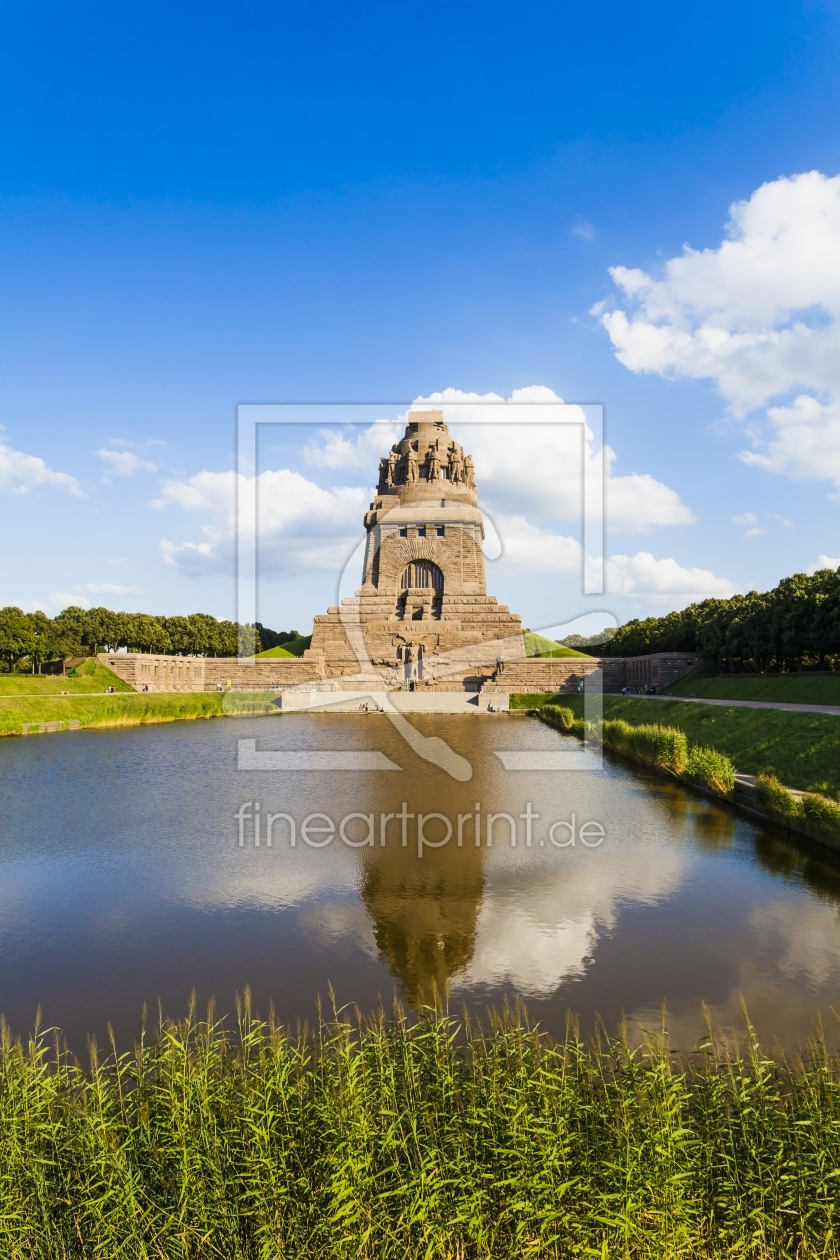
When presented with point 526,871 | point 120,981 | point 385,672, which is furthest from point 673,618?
point 120,981

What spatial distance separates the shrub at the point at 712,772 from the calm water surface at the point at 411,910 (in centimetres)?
93

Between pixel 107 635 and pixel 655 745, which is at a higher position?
pixel 107 635

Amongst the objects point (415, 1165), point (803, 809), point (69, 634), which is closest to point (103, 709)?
point (69, 634)

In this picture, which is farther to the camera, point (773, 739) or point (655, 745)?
point (655, 745)

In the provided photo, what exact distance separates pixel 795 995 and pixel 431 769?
58.8 feet

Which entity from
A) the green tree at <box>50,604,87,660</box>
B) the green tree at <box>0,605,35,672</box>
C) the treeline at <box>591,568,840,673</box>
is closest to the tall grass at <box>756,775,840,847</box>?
the treeline at <box>591,568,840,673</box>

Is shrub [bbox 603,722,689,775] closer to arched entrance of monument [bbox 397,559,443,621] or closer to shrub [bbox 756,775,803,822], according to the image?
shrub [bbox 756,775,803,822]

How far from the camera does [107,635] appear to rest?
72.8 metres

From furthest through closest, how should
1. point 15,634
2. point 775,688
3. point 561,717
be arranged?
point 15,634
point 561,717
point 775,688

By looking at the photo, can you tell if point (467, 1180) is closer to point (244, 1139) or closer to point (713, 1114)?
point (244, 1139)

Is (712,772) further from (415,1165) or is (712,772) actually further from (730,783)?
(415,1165)

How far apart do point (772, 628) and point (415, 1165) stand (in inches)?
1832

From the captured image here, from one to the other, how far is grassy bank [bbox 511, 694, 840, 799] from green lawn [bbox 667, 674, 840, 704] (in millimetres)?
5891

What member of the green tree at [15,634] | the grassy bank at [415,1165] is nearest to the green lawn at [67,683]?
the green tree at [15,634]
